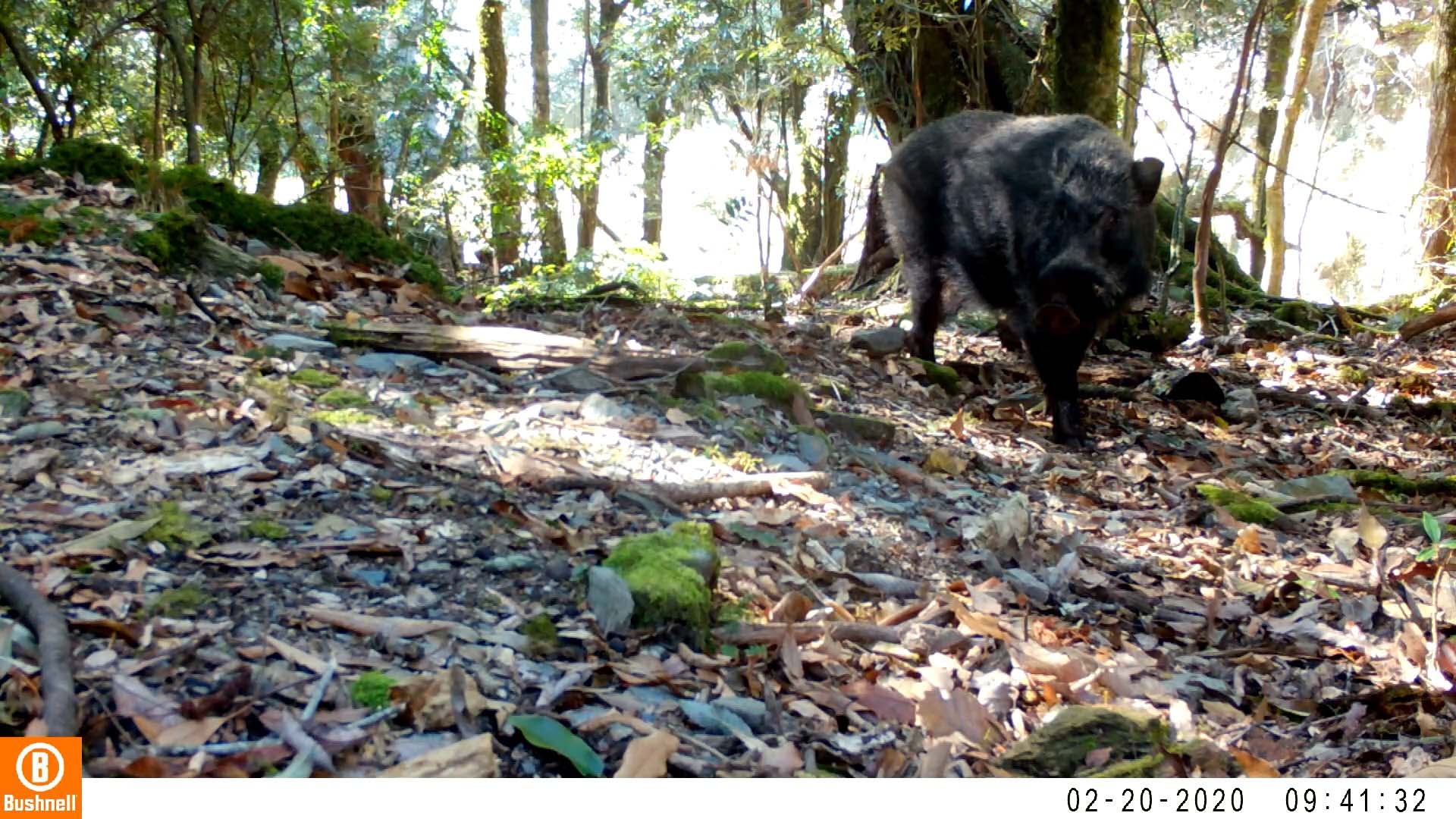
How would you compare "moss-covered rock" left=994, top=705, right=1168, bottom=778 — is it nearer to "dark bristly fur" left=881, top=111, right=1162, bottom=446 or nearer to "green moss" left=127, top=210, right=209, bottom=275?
"dark bristly fur" left=881, top=111, right=1162, bottom=446

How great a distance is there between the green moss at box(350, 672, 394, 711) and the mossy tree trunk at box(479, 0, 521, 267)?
28.0 feet

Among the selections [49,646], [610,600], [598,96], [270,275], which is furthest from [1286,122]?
[49,646]

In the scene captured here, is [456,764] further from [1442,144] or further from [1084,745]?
[1442,144]

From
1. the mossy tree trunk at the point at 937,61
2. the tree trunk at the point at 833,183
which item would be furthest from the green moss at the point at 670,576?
the tree trunk at the point at 833,183

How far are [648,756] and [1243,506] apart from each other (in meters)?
3.50

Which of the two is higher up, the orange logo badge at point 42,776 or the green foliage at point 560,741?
the orange logo badge at point 42,776

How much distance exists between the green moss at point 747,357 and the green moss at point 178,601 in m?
3.20

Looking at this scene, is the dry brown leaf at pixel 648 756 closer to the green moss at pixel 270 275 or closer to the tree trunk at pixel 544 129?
the green moss at pixel 270 275

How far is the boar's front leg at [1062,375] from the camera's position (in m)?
5.73

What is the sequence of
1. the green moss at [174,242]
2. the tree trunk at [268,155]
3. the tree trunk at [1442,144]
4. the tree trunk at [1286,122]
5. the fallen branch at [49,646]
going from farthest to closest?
the tree trunk at [1286,122], the tree trunk at [268,155], the tree trunk at [1442,144], the green moss at [174,242], the fallen branch at [49,646]

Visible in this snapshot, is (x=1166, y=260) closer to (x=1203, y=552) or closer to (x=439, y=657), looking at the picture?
(x=1203, y=552)

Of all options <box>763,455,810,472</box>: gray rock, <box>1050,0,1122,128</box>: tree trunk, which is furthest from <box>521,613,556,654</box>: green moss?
<box>1050,0,1122,128</box>: tree trunk

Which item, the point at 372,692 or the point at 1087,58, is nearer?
the point at 372,692

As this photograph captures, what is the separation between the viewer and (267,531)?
271 centimetres
